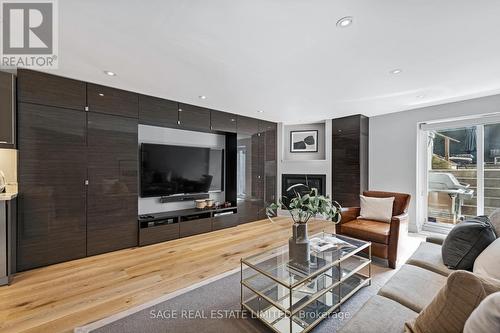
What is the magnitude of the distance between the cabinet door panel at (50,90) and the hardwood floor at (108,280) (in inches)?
79.5

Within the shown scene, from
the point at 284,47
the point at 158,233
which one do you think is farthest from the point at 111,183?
the point at 284,47

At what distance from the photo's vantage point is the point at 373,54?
7.06 feet

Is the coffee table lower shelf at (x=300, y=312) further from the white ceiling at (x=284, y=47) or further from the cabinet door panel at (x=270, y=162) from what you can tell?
the cabinet door panel at (x=270, y=162)

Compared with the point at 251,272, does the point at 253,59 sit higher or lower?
higher

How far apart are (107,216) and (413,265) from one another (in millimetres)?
3595

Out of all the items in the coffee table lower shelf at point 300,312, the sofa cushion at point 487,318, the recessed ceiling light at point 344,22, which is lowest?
the coffee table lower shelf at point 300,312

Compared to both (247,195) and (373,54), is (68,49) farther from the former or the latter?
(247,195)

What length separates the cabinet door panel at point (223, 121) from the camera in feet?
13.7

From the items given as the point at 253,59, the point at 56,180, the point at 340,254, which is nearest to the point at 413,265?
the point at 340,254

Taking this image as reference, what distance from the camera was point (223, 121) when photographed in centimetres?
432

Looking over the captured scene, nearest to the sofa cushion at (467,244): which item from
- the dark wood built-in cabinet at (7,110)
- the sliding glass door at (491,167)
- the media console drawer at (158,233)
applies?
the sliding glass door at (491,167)

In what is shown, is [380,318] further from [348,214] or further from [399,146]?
[399,146]

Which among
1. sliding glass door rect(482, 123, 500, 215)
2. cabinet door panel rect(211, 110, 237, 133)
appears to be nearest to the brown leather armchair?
sliding glass door rect(482, 123, 500, 215)

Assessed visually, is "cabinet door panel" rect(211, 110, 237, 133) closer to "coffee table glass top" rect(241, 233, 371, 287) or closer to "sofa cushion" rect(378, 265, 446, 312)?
"coffee table glass top" rect(241, 233, 371, 287)
